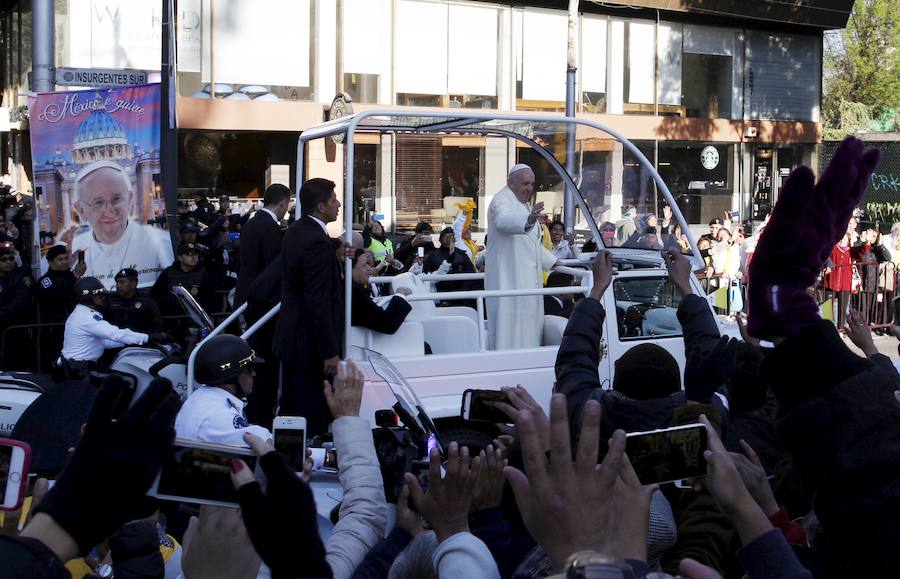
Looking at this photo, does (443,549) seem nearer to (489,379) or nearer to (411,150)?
(489,379)

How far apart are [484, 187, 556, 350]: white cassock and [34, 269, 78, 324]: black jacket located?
4261 mm

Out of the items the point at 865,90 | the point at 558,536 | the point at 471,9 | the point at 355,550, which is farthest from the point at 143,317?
the point at 865,90

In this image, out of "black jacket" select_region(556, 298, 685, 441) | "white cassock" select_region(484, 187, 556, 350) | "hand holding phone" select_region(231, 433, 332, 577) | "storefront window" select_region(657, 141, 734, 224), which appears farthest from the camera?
"storefront window" select_region(657, 141, 734, 224)

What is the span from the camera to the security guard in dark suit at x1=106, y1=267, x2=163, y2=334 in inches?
339

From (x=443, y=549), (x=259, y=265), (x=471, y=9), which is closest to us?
(x=443, y=549)

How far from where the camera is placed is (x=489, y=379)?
659 cm

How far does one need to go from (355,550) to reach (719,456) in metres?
1.14

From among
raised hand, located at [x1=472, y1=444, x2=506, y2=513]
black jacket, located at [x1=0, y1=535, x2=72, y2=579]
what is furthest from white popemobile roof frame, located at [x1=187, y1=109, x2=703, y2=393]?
black jacket, located at [x1=0, y1=535, x2=72, y2=579]

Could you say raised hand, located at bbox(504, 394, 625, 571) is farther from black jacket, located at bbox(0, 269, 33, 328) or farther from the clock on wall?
the clock on wall

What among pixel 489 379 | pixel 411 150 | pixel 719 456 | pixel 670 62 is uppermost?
pixel 670 62

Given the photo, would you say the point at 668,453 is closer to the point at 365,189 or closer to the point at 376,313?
the point at 376,313

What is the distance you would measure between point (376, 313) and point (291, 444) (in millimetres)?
3395

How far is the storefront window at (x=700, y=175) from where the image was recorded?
88.6 ft

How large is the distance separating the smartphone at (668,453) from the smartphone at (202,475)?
2.45 feet
